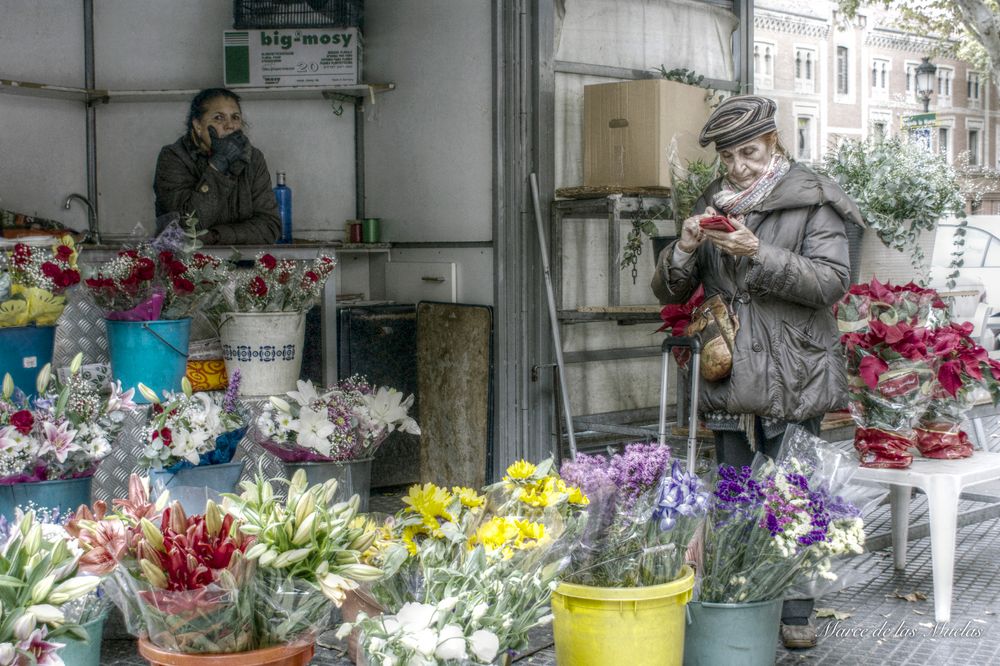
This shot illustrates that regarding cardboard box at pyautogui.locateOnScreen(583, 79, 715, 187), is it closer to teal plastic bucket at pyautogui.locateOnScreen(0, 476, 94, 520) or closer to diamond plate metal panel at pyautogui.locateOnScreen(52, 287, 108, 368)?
diamond plate metal panel at pyautogui.locateOnScreen(52, 287, 108, 368)

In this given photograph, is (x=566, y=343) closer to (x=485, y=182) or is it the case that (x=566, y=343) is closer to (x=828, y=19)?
(x=485, y=182)

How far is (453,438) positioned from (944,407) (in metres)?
2.22

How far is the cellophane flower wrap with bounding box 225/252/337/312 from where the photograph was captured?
3641 millimetres

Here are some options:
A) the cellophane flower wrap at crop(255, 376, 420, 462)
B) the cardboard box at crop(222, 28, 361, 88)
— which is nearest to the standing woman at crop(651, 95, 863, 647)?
the cellophane flower wrap at crop(255, 376, 420, 462)

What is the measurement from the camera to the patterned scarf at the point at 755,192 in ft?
11.6

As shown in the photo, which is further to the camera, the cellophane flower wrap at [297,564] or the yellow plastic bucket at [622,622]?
the yellow plastic bucket at [622,622]

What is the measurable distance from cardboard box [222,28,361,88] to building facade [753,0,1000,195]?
65.2 ft

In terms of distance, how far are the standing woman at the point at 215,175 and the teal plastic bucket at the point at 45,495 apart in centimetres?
233

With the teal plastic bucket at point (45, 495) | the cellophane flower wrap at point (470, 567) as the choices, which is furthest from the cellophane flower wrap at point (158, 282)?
the cellophane flower wrap at point (470, 567)

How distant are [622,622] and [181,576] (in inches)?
45.2

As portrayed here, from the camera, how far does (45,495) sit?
312cm

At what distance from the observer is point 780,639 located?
11.9 ft

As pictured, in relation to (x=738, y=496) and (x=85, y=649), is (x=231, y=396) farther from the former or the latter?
(x=738, y=496)

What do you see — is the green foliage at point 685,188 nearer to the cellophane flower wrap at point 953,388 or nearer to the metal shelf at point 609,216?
the metal shelf at point 609,216
